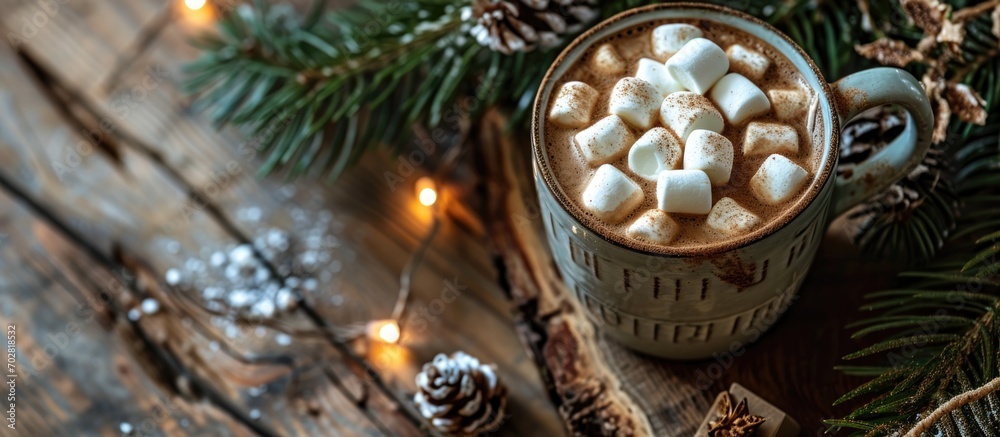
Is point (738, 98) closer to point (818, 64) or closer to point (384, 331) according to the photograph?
point (818, 64)

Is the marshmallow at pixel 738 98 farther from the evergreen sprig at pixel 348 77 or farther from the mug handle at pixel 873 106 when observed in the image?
the evergreen sprig at pixel 348 77

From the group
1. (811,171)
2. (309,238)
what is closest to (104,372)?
(309,238)

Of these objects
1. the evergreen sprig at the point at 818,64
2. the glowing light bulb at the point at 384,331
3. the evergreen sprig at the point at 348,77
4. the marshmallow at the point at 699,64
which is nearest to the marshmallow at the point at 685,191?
the marshmallow at the point at 699,64

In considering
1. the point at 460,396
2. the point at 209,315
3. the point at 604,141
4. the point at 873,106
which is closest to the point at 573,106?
the point at 604,141

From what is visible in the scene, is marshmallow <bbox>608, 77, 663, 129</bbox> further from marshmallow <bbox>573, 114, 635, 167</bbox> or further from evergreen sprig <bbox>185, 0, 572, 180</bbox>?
evergreen sprig <bbox>185, 0, 572, 180</bbox>

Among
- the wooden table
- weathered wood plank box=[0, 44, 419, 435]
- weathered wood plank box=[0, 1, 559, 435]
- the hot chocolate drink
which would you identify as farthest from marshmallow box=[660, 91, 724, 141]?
weathered wood plank box=[0, 44, 419, 435]

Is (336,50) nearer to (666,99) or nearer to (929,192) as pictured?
(666,99)

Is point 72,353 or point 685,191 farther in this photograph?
point 72,353

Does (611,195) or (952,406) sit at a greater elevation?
(611,195)
